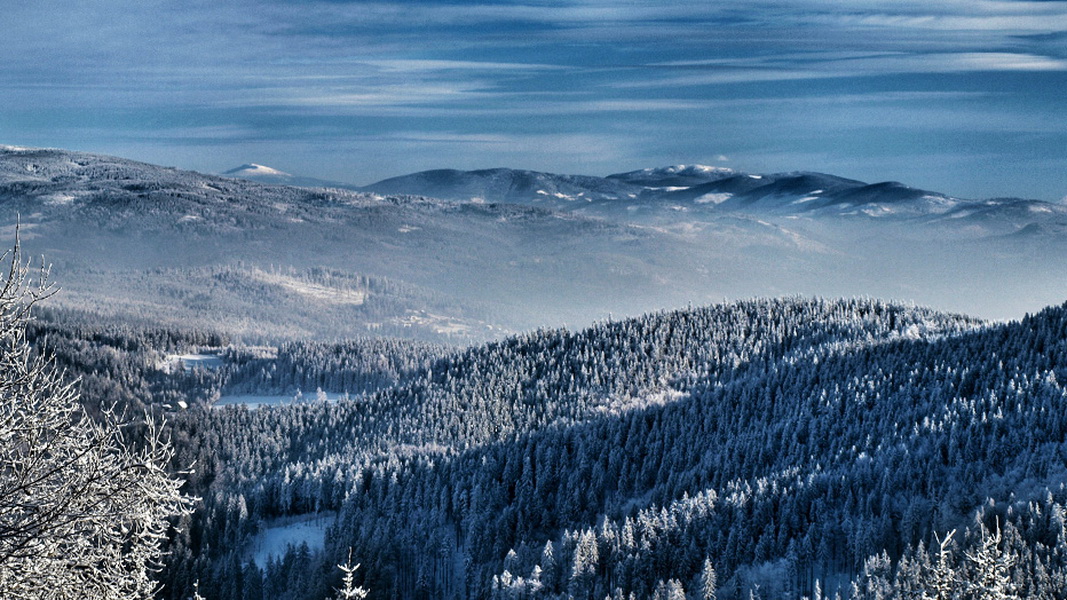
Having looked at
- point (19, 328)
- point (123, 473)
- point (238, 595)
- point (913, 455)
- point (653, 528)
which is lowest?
point (238, 595)

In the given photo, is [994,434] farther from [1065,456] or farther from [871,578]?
[871,578]

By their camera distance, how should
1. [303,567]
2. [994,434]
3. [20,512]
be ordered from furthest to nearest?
[303,567] < [994,434] < [20,512]

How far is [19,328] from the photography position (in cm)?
2227

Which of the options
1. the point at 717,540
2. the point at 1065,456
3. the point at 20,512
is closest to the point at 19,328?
the point at 20,512

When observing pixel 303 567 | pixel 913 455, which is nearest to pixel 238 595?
pixel 303 567

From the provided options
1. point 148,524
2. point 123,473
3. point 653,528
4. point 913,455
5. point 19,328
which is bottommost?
point 653,528

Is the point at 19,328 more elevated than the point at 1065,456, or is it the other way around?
the point at 19,328

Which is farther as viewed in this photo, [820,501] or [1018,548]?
[820,501]

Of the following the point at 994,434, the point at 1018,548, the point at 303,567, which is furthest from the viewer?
the point at 303,567

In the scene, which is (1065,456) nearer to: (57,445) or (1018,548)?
(1018,548)

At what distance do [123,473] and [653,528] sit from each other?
156979 millimetres

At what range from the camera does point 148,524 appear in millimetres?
22953

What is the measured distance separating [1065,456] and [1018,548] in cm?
5192

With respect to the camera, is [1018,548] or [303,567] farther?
[303,567]
